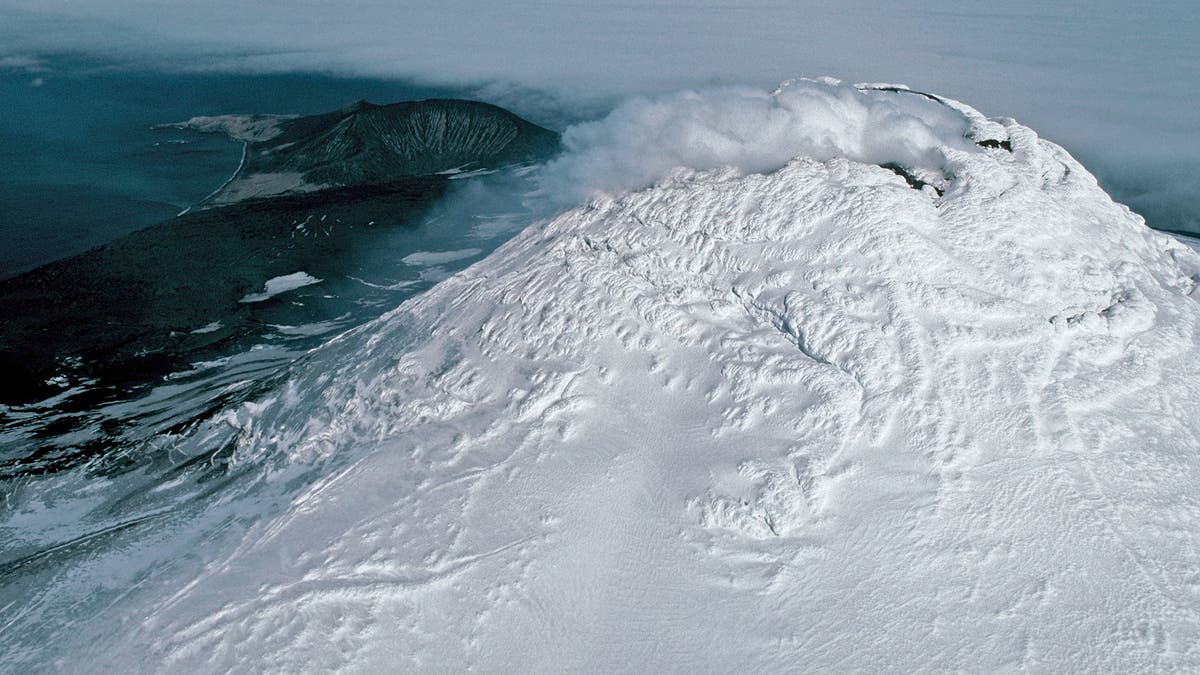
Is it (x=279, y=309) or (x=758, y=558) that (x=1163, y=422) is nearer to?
(x=758, y=558)

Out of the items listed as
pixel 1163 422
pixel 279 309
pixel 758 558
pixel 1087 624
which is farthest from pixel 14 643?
pixel 279 309

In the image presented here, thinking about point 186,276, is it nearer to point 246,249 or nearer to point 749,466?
point 246,249

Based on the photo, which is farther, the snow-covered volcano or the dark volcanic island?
the dark volcanic island

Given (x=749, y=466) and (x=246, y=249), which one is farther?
(x=246, y=249)

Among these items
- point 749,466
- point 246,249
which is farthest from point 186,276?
point 749,466

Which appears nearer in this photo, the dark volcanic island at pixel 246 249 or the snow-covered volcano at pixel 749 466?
the snow-covered volcano at pixel 749 466
